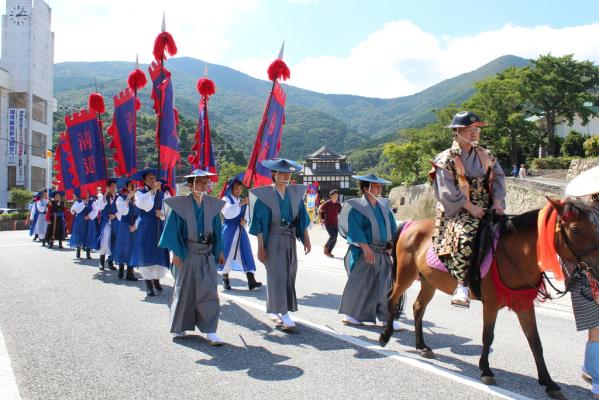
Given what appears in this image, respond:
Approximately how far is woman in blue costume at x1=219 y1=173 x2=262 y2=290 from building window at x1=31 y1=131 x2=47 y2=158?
4860 cm

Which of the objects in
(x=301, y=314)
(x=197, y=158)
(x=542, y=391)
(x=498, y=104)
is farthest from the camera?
(x=498, y=104)

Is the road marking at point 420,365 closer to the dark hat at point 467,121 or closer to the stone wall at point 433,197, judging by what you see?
the dark hat at point 467,121

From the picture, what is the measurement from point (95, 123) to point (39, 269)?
3.66 m

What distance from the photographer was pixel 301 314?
7.22m

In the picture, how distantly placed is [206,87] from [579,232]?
31.1 feet

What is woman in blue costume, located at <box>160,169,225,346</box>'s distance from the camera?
5.72 m

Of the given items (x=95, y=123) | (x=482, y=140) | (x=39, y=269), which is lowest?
(x=39, y=269)

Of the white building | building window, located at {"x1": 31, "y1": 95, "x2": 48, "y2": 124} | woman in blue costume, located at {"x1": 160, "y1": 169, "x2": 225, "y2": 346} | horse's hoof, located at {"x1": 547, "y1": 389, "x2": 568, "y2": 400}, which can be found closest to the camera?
horse's hoof, located at {"x1": 547, "y1": 389, "x2": 568, "y2": 400}

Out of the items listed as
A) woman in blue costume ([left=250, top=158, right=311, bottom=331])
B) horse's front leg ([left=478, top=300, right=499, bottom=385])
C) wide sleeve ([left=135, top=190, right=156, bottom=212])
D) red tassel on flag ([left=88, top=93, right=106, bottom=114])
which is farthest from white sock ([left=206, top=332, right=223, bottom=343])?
red tassel on flag ([left=88, top=93, right=106, bottom=114])

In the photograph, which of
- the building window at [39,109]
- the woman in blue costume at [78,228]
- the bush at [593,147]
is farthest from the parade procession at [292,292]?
the building window at [39,109]

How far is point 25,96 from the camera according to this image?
51031mm

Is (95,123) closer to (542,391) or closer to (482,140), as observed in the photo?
(542,391)

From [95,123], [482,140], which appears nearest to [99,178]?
[95,123]

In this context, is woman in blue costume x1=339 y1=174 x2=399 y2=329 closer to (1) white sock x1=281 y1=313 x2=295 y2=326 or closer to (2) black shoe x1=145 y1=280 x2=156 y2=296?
(1) white sock x1=281 y1=313 x2=295 y2=326
